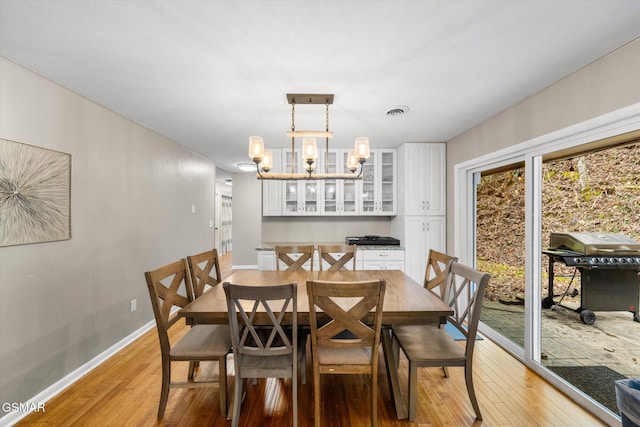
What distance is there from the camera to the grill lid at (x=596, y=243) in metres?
1.94

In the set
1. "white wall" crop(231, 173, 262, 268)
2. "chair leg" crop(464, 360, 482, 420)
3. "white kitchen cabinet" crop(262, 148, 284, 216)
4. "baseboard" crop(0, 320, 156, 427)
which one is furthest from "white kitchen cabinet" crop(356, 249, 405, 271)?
"white wall" crop(231, 173, 262, 268)

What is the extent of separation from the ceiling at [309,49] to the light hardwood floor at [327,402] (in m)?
2.34

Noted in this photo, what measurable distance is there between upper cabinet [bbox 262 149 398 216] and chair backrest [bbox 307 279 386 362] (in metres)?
2.73

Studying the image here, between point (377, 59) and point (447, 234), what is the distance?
287 centimetres

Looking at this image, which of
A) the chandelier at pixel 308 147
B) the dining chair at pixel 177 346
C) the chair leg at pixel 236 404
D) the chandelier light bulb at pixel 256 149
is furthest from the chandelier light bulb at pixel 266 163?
the chair leg at pixel 236 404

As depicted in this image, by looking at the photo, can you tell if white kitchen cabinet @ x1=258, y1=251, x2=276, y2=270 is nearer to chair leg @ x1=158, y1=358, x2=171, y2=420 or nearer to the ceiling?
the ceiling

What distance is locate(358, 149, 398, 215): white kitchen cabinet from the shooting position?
443 centimetres

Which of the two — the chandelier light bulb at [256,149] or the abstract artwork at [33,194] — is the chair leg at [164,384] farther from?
the chandelier light bulb at [256,149]

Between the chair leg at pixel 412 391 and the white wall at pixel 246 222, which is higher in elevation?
the white wall at pixel 246 222

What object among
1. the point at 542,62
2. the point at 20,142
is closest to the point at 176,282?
the point at 20,142

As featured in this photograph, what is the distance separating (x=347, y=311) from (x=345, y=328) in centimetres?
11

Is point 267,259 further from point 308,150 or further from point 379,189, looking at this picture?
point 308,150

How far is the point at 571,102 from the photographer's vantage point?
209 cm

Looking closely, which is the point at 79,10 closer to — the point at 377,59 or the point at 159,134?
the point at 377,59
